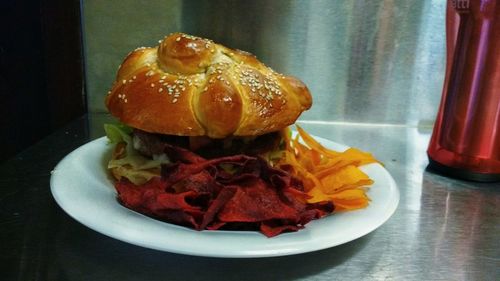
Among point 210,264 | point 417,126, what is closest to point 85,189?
point 210,264

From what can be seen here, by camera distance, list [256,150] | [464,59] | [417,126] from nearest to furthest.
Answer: [256,150] → [464,59] → [417,126]

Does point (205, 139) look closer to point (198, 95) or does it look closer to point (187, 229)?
point (198, 95)

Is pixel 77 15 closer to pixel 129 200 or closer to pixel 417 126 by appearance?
pixel 129 200

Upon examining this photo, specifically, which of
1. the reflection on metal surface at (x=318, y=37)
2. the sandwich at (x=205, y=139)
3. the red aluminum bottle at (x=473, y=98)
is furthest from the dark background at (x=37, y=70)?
the red aluminum bottle at (x=473, y=98)

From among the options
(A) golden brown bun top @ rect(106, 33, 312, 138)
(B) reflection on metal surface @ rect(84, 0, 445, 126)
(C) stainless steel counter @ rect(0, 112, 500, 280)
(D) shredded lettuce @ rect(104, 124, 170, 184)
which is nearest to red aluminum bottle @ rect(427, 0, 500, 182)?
(C) stainless steel counter @ rect(0, 112, 500, 280)

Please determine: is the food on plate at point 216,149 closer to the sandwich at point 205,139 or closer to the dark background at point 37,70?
the sandwich at point 205,139

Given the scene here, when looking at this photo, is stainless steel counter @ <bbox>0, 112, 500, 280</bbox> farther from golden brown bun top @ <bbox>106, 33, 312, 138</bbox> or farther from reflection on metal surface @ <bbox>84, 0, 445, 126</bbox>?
reflection on metal surface @ <bbox>84, 0, 445, 126</bbox>

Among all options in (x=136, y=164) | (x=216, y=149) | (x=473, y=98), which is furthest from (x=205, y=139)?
(x=473, y=98)
